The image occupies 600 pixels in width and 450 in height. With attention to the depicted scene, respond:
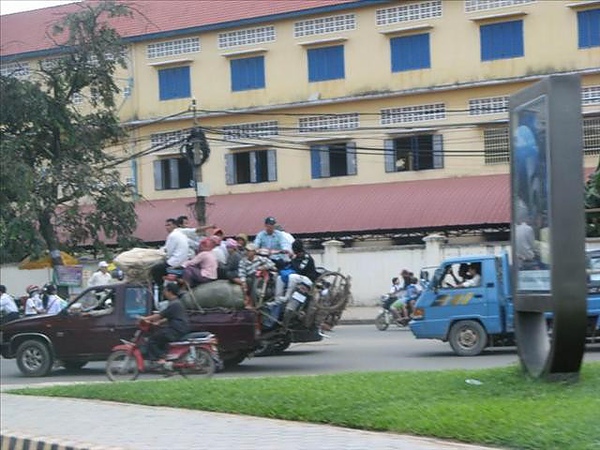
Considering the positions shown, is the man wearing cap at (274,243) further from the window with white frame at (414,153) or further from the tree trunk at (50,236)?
the window with white frame at (414,153)

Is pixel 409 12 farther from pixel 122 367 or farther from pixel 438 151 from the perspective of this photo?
pixel 122 367

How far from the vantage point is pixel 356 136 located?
37000 millimetres

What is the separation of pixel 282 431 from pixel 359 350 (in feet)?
35.7

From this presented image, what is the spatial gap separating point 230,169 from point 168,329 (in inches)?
987

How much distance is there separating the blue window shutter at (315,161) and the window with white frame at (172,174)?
5486 mm

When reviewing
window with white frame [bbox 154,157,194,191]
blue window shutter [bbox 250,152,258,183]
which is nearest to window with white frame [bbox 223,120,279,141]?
blue window shutter [bbox 250,152,258,183]

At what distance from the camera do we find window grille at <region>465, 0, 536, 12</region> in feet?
113

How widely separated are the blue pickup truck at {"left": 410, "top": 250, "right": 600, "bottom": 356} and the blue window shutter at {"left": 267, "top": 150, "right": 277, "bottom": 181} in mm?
20784

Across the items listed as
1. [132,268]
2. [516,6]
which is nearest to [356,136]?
[516,6]

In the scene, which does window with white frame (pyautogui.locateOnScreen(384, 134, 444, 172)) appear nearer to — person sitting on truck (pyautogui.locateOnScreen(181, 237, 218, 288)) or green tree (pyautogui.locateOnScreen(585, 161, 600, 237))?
green tree (pyautogui.locateOnScreen(585, 161, 600, 237))

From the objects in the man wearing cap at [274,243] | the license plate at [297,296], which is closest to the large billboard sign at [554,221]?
the license plate at [297,296]

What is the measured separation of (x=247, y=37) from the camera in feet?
128

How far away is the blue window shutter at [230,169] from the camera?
130 ft

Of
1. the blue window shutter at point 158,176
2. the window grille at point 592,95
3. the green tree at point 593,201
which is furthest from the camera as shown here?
the blue window shutter at point 158,176
